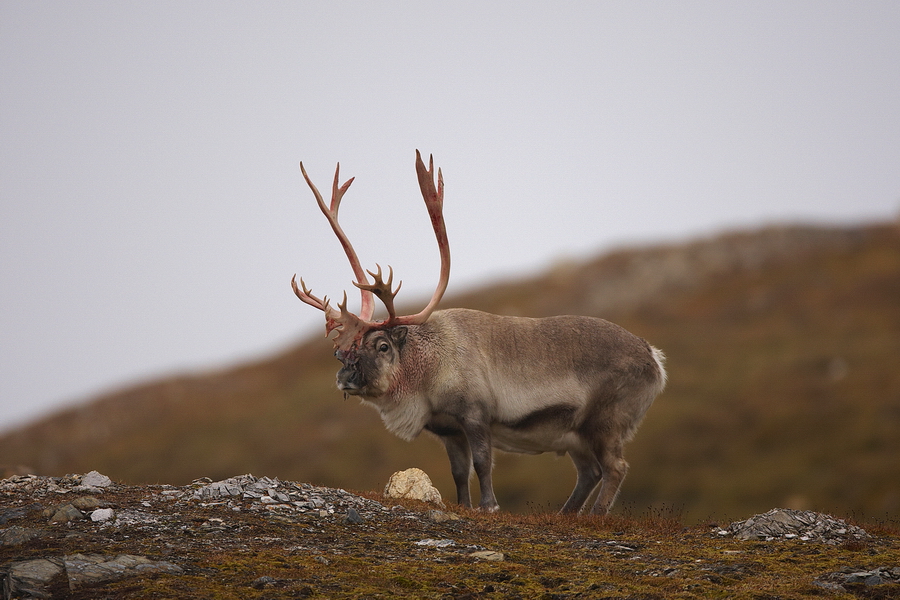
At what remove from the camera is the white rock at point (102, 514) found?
9.72 meters

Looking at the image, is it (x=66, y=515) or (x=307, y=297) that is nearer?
(x=66, y=515)

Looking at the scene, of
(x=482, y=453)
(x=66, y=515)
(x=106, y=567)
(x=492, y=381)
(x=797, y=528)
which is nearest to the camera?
(x=106, y=567)

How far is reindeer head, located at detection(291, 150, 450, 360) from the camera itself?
13664mm

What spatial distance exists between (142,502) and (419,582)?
4.44 meters

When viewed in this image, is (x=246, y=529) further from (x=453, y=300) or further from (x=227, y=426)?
(x=453, y=300)

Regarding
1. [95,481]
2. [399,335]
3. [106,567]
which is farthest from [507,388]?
[106,567]

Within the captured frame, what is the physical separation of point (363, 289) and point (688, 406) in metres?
35.3

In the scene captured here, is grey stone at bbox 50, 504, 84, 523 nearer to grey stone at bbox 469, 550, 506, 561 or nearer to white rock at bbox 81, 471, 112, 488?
white rock at bbox 81, 471, 112, 488

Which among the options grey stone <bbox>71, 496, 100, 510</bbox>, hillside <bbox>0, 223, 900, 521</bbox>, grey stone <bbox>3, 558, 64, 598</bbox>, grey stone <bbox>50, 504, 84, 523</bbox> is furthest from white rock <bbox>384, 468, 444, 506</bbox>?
hillside <bbox>0, 223, 900, 521</bbox>

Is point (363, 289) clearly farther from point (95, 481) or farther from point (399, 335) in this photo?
point (95, 481)

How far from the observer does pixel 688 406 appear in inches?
1804

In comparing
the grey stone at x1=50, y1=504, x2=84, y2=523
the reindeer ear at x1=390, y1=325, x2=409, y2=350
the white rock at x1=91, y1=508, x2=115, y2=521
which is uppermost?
the reindeer ear at x1=390, y1=325, x2=409, y2=350

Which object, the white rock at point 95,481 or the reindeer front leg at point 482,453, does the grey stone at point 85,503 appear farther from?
the reindeer front leg at point 482,453

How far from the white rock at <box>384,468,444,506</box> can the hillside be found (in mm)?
14371
